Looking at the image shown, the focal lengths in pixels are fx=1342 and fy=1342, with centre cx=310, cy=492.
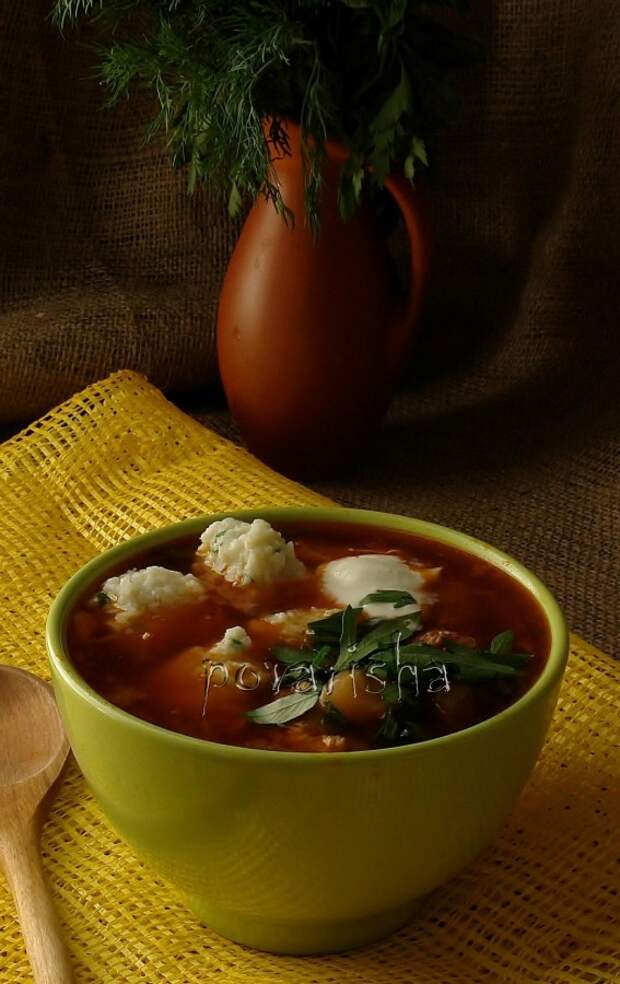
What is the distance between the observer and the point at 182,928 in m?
0.82

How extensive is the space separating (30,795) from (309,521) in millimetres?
264

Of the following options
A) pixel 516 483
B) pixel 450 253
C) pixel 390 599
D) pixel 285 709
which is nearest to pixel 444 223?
pixel 450 253

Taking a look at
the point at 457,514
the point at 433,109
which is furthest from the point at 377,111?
the point at 457,514

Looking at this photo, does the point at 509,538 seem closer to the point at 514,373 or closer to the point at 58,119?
the point at 514,373

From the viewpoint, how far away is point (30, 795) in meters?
0.90

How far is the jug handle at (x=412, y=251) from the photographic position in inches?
61.3

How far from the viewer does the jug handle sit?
1.56 meters

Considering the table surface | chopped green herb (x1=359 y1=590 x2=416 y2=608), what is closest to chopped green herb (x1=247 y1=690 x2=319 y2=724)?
chopped green herb (x1=359 y1=590 x2=416 y2=608)

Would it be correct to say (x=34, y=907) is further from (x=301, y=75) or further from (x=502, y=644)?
(x=301, y=75)

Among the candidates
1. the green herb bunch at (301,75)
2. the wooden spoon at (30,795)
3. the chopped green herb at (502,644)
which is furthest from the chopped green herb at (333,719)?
the green herb bunch at (301,75)

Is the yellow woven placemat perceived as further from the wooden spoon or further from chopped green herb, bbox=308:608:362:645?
chopped green herb, bbox=308:608:362:645

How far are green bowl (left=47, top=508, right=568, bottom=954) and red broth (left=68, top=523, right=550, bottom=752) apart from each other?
2cm

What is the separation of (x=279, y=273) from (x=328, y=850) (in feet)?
3.22

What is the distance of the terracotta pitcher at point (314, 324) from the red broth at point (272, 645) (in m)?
0.69
